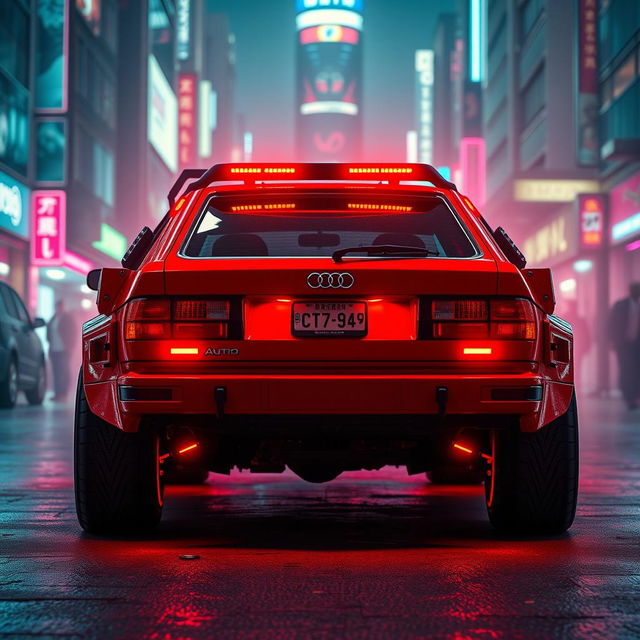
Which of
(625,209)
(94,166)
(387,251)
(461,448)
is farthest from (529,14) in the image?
(387,251)

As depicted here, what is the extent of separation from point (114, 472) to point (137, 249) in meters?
1.20

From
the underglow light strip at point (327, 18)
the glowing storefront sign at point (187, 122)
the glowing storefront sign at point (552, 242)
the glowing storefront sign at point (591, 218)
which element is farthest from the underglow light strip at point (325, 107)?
the glowing storefront sign at point (591, 218)

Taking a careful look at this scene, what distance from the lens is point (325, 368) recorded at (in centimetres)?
516

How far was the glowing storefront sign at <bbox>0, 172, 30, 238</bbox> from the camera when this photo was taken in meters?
27.4

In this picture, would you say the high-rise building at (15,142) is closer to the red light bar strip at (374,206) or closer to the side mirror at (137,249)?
the side mirror at (137,249)

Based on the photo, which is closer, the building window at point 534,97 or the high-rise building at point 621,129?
the high-rise building at point 621,129

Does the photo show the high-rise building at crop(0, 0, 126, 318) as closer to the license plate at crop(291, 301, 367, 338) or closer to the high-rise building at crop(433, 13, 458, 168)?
the license plate at crop(291, 301, 367, 338)

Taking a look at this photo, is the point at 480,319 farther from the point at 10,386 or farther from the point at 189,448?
the point at 10,386

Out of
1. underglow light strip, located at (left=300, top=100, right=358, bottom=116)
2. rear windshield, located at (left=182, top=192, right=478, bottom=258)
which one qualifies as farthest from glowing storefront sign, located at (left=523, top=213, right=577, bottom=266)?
underglow light strip, located at (left=300, top=100, right=358, bottom=116)

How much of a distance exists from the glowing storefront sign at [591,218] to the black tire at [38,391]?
1415cm

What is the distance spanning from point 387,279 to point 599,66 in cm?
2610

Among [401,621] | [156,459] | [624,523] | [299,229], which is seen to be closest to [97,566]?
[156,459]

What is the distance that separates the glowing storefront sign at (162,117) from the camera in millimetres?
50031

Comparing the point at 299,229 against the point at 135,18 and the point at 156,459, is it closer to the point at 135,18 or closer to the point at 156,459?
the point at 156,459
